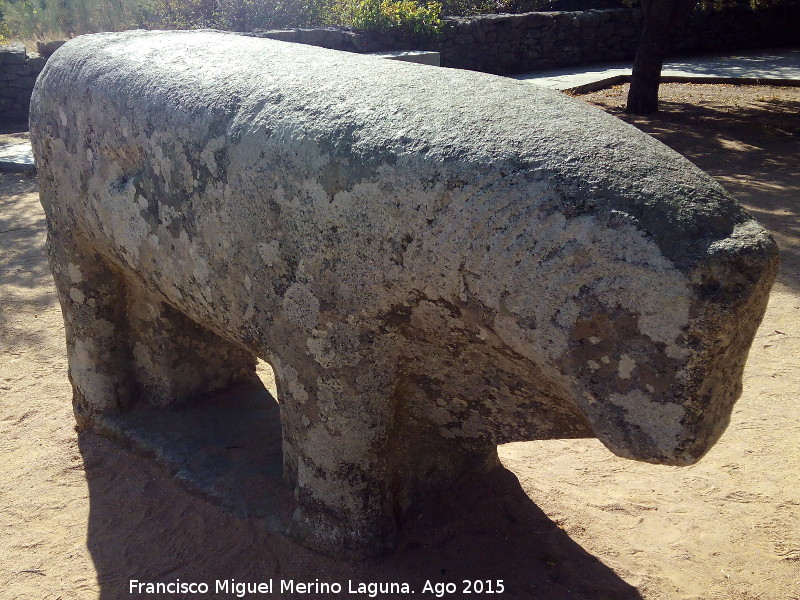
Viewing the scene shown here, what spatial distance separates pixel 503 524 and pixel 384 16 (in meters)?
9.15

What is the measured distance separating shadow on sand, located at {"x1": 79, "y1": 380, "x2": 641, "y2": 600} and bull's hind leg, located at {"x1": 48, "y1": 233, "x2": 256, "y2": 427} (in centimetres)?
12

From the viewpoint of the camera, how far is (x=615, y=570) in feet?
6.73

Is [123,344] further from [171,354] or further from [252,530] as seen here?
[252,530]

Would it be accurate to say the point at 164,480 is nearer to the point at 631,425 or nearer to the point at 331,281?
the point at 331,281

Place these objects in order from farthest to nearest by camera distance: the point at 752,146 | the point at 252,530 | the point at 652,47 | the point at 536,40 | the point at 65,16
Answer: the point at 65,16 < the point at 536,40 < the point at 652,47 < the point at 752,146 < the point at 252,530

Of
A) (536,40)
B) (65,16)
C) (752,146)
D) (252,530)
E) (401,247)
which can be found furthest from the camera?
(65,16)

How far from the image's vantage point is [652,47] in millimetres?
8117

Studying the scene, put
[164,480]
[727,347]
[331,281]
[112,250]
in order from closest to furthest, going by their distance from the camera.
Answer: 1. [727,347]
2. [331,281]
3. [112,250]
4. [164,480]

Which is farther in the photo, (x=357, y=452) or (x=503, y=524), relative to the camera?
(x=503, y=524)

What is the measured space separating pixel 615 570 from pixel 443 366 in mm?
858

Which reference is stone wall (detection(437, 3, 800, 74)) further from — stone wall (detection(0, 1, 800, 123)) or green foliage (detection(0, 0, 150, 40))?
green foliage (detection(0, 0, 150, 40))

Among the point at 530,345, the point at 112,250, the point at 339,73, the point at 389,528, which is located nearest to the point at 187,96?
the point at 339,73

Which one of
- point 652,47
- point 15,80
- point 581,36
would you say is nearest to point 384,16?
point 652,47

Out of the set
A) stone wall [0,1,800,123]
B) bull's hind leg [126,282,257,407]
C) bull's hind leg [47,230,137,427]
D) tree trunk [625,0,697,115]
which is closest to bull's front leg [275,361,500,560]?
bull's hind leg [126,282,257,407]
